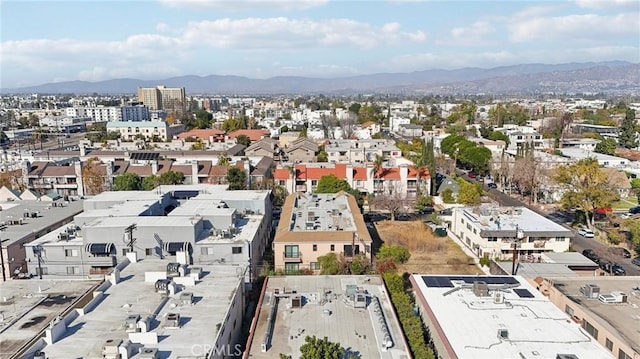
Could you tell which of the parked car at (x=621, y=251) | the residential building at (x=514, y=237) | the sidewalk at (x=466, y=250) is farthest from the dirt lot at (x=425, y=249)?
the parked car at (x=621, y=251)

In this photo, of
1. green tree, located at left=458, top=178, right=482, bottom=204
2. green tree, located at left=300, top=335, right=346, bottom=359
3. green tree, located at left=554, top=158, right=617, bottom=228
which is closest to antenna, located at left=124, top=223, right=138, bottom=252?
green tree, located at left=300, top=335, right=346, bottom=359

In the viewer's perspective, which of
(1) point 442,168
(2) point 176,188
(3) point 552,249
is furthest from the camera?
(1) point 442,168

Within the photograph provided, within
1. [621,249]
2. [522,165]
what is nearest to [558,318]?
[621,249]

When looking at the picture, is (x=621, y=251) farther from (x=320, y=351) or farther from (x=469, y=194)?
(x=320, y=351)

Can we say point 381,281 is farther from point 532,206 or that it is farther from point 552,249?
point 532,206

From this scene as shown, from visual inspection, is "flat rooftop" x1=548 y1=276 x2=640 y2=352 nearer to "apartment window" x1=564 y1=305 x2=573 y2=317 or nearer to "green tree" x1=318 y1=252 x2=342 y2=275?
"apartment window" x1=564 y1=305 x2=573 y2=317
